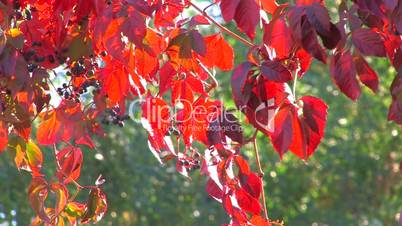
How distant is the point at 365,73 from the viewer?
1.10 meters

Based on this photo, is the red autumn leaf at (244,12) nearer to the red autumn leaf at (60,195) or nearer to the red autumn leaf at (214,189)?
the red autumn leaf at (214,189)

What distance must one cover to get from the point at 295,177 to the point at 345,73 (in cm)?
335

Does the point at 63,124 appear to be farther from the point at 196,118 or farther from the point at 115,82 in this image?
the point at 196,118

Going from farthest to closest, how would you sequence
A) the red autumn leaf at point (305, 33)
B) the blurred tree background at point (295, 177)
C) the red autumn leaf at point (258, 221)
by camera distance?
the blurred tree background at point (295, 177) → the red autumn leaf at point (258, 221) → the red autumn leaf at point (305, 33)

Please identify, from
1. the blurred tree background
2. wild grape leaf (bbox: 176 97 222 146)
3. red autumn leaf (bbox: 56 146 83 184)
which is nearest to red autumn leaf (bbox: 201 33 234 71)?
wild grape leaf (bbox: 176 97 222 146)

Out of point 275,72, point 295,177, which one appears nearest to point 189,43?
point 275,72

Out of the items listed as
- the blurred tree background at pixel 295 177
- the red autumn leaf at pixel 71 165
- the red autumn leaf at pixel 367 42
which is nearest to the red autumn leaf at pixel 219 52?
the red autumn leaf at pixel 71 165

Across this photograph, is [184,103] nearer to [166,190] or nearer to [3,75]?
[3,75]

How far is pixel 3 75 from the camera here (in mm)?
1146

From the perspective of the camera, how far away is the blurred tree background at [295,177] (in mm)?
3998

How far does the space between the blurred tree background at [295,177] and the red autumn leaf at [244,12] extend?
2595 millimetres

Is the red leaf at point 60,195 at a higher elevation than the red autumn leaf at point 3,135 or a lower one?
lower

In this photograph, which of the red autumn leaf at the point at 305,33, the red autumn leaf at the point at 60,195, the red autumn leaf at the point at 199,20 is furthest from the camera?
the red autumn leaf at the point at 60,195

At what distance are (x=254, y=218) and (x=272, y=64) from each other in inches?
13.9
